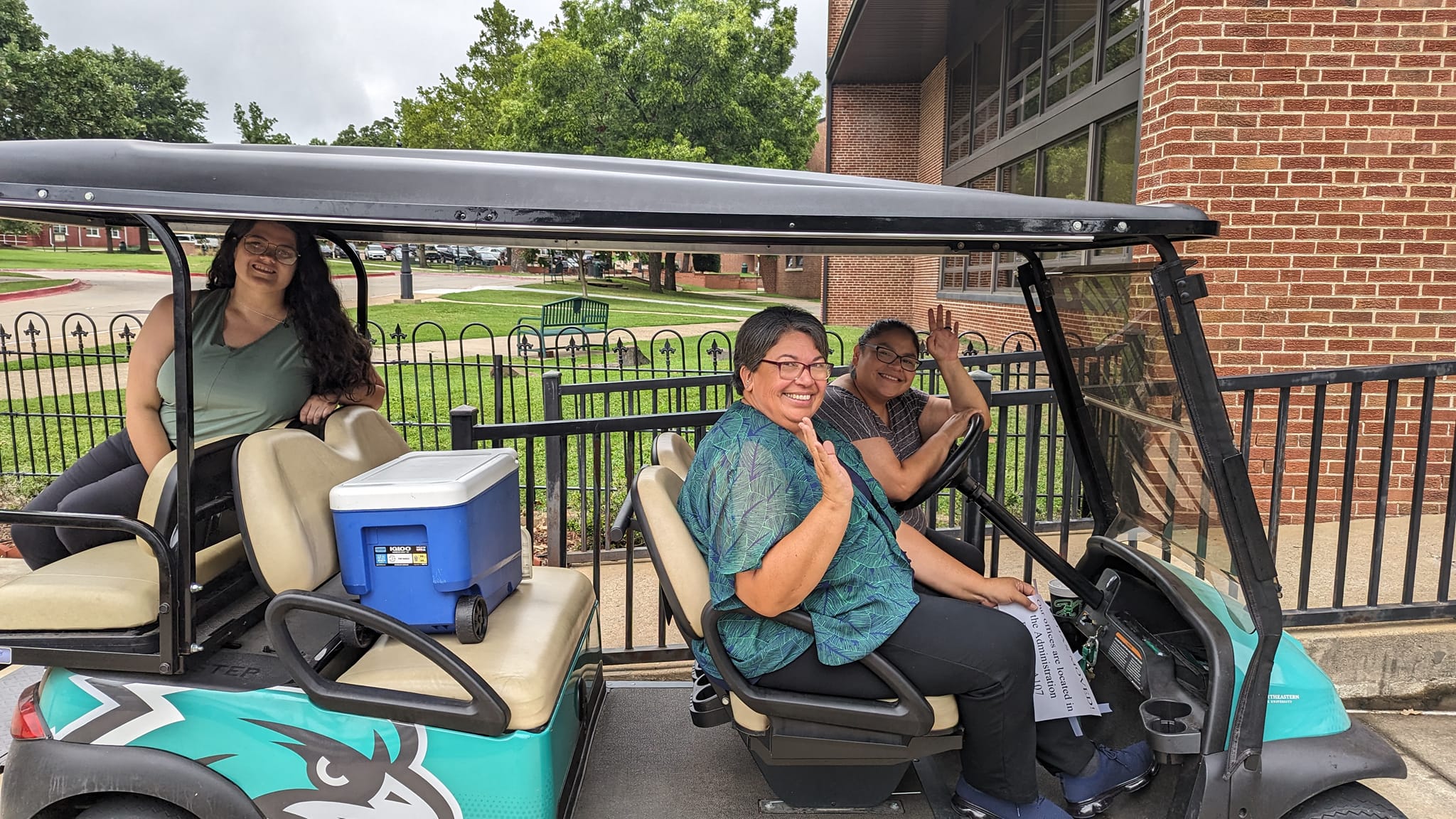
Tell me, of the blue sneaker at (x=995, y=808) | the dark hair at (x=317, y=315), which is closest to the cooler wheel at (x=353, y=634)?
the dark hair at (x=317, y=315)

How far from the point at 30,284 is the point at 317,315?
26.6 m

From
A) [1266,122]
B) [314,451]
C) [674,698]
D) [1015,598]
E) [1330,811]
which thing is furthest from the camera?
[1266,122]

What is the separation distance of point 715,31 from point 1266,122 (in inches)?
967

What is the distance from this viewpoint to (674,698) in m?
3.08

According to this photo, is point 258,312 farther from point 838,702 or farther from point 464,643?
point 838,702

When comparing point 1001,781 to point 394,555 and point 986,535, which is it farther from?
point 986,535

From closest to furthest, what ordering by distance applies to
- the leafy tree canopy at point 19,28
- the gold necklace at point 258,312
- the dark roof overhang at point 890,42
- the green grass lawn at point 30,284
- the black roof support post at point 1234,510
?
the black roof support post at point 1234,510 → the gold necklace at point 258,312 → the dark roof overhang at point 890,42 → the green grass lawn at point 30,284 → the leafy tree canopy at point 19,28

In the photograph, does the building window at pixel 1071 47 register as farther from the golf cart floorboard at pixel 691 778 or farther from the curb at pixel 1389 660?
the golf cart floorboard at pixel 691 778

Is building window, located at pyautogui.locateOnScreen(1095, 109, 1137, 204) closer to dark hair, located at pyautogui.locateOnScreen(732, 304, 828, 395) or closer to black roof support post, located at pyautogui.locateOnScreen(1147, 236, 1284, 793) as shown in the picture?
black roof support post, located at pyautogui.locateOnScreen(1147, 236, 1284, 793)

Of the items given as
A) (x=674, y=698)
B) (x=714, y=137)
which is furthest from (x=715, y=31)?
(x=674, y=698)

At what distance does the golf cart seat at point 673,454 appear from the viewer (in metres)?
2.62

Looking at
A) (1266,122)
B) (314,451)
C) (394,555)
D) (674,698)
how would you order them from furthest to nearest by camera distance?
1. (1266,122)
2. (674,698)
3. (314,451)
4. (394,555)

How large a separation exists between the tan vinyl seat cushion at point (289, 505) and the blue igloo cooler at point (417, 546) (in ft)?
0.20

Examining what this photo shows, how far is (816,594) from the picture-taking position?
213 cm
